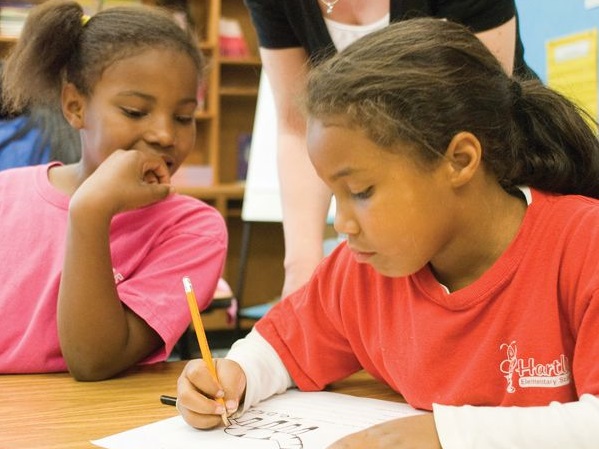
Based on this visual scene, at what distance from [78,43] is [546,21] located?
41.7 inches

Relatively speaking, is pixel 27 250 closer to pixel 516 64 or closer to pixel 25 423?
pixel 25 423

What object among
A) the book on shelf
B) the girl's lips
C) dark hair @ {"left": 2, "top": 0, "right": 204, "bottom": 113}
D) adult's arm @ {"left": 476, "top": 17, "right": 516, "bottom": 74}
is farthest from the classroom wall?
the book on shelf

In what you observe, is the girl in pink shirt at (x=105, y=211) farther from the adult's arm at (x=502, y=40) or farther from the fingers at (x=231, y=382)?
the adult's arm at (x=502, y=40)

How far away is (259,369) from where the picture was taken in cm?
97

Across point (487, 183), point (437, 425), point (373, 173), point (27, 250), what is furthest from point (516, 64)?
point (27, 250)

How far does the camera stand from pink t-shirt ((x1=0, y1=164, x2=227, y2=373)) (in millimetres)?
1171

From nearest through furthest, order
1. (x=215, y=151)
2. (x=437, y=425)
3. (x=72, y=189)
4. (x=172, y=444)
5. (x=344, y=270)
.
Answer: (x=437, y=425) < (x=172, y=444) < (x=344, y=270) < (x=72, y=189) < (x=215, y=151)

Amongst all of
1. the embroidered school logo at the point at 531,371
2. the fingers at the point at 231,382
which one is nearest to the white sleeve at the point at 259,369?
the fingers at the point at 231,382

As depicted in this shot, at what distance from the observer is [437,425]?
2.24 ft

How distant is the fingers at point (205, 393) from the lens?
32.9 inches

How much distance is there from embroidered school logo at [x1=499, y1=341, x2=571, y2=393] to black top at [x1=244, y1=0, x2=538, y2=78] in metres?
0.46

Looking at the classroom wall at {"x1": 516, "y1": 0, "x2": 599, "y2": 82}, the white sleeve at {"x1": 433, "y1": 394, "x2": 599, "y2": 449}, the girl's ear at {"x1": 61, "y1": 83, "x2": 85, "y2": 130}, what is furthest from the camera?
the classroom wall at {"x1": 516, "y1": 0, "x2": 599, "y2": 82}

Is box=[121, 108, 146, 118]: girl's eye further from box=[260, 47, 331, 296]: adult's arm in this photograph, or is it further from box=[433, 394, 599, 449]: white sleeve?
box=[433, 394, 599, 449]: white sleeve

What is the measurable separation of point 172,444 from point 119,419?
0.11 meters
